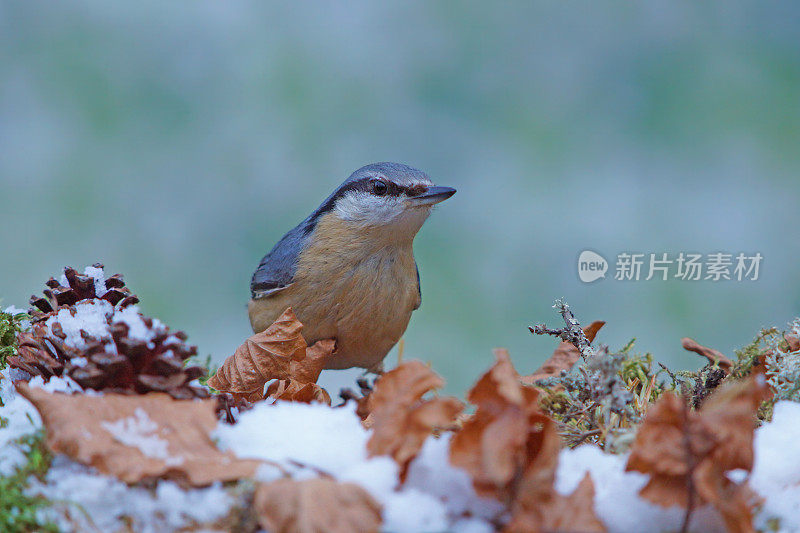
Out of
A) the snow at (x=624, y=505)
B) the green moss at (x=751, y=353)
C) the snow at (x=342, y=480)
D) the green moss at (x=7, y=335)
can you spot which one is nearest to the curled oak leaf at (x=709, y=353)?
the green moss at (x=751, y=353)

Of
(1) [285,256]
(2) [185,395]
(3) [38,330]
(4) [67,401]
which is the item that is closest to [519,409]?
(2) [185,395]

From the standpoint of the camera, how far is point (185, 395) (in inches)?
54.6

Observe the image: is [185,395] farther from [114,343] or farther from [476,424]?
[476,424]

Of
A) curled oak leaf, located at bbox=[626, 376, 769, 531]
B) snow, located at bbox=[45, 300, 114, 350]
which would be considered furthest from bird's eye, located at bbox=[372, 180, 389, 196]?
curled oak leaf, located at bbox=[626, 376, 769, 531]

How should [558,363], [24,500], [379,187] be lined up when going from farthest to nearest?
[379,187] < [558,363] < [24,500]

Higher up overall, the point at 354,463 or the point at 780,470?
the point at 780,470

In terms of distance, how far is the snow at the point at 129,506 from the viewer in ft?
3.71

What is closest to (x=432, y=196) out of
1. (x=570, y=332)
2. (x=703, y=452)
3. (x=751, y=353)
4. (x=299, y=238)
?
(x=299, y=238)

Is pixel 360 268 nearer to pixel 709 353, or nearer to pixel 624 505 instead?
pixel 709 353

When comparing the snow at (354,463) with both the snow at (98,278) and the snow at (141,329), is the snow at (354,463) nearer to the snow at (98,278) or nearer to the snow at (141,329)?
the snow at (141,329)

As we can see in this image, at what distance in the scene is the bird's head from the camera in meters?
2.71

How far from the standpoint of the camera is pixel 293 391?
80.4 inches

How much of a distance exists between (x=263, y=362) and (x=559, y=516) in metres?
1.27

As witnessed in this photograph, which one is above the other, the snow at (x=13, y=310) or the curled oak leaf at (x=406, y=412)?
the snow at (x=13, y=310)
